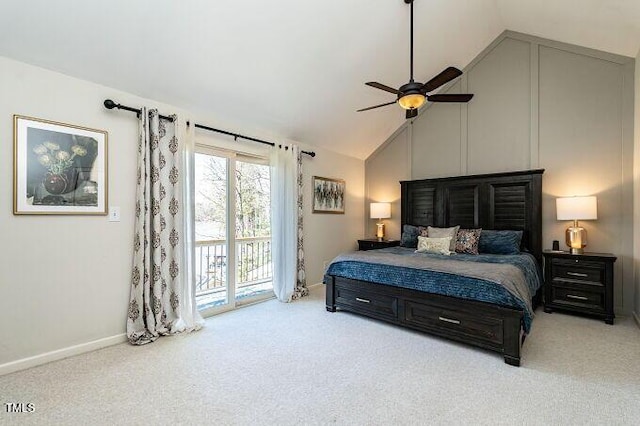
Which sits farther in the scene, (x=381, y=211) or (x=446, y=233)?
(x=381, y=211)

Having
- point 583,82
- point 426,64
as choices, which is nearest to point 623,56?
point 583,82

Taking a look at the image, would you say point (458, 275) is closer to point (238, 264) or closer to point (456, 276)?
point (456, 276)

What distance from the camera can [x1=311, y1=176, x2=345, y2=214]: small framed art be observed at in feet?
16.6

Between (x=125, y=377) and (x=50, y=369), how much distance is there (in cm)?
67

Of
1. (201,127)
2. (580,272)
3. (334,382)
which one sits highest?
(201,127)

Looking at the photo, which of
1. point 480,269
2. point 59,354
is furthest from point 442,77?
A: point 59,354

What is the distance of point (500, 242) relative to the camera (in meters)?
4.07

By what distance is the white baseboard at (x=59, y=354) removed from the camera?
2.32 m

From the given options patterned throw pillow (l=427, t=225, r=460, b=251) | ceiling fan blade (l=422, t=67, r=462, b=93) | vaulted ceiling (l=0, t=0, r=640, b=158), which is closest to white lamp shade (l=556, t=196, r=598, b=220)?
patterned throw pillow (l=427, t=225, r=460, b=251)

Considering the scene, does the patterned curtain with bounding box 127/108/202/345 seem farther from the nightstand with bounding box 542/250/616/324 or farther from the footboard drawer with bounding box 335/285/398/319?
the nightstand with bounding box 542/250/616/324

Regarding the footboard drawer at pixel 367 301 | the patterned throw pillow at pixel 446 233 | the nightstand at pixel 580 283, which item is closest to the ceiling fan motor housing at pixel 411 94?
the footboard drawer at pixel 367 301

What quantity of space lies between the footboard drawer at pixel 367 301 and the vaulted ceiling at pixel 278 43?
243 cm

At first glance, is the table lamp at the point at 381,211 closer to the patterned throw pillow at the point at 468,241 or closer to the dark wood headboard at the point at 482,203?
the dark wood headboard at the point at 482,203

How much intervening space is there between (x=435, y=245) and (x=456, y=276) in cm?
139
